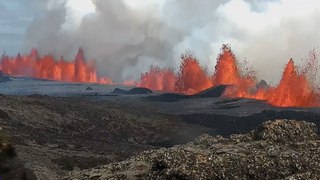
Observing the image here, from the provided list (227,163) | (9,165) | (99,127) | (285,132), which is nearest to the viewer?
(9,165)

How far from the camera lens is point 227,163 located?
20.6 m

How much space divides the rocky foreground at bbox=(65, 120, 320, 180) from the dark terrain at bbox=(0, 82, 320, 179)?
1330 centimetres

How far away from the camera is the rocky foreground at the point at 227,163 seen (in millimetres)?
19953

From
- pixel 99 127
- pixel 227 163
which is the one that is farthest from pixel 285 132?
pixel 99 127

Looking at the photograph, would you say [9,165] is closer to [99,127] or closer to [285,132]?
[285,132]

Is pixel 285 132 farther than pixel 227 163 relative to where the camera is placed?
Yes

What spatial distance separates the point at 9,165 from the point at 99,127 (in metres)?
91.4

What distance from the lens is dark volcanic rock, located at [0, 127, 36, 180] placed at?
438 inches

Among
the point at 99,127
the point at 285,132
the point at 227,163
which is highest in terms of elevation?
the point at 285,132

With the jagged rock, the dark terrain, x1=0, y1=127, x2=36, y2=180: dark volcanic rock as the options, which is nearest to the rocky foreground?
the jagged rock

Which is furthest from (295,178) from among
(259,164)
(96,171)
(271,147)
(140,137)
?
(140,137)

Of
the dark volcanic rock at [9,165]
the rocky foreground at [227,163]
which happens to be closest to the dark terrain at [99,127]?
the rocky foreground at [227,163]

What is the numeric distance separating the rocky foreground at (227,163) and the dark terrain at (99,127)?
13.3 meters

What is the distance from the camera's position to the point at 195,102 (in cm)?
17975
